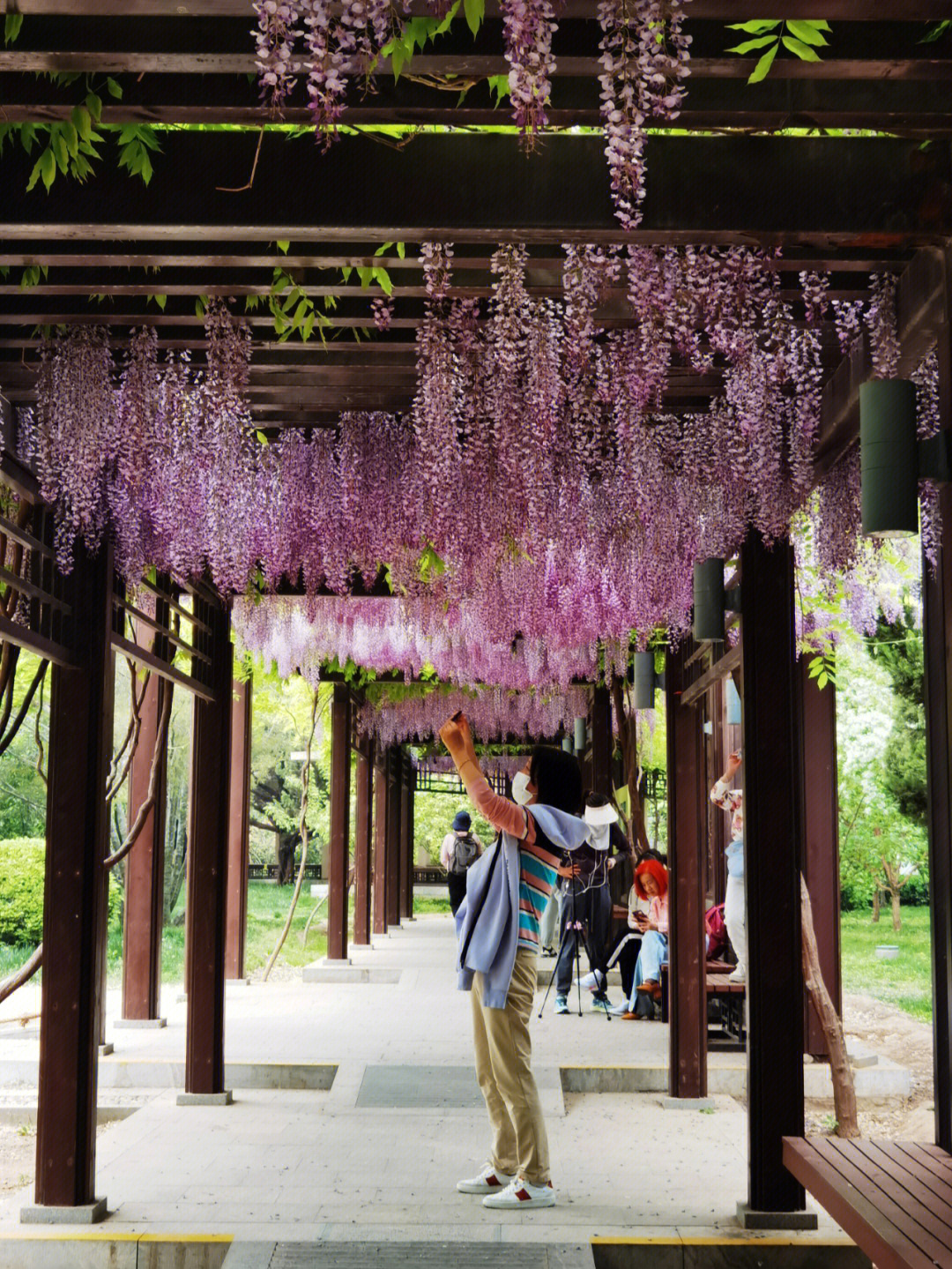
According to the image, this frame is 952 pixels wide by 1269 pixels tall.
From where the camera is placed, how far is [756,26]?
2.14m

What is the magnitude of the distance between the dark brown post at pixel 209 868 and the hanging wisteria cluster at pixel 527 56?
3.75 meters

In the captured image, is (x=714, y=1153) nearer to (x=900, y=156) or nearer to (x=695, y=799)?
(x=695, y=799)

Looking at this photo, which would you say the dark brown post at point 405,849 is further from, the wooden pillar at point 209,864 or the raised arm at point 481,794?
the raised arm at point 481,794

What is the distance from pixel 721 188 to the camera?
104 inches

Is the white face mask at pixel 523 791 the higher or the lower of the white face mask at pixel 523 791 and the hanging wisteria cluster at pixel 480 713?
the lower

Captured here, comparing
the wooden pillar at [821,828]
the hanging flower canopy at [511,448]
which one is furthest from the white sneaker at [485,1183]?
the wooden pillar at [821,828]

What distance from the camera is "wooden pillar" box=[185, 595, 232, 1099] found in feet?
18.8

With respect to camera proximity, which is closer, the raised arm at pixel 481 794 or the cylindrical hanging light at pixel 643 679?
the raised arm at pixel 481 794

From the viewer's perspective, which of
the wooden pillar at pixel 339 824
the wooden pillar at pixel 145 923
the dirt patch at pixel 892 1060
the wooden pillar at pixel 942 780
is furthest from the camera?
the wooden pillar at pixel 339 824

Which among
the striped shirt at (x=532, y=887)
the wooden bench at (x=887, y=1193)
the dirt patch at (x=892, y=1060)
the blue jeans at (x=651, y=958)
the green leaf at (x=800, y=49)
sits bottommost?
the dirt patch at (x=892, y=1060)

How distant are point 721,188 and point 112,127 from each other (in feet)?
3.99

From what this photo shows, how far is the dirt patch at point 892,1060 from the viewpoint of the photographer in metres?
5.96

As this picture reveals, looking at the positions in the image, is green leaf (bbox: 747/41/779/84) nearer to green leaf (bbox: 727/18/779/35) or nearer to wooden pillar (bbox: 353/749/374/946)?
green leaf (bbox: 727/18/779/35)

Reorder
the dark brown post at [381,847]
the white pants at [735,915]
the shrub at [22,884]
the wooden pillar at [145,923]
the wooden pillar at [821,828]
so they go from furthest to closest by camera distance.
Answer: the dark brown post at [381,847] < the shrub at [22,884] < the wooden pillar at [145,923] < the white pants at [735,915] < the wooden pillar at [821,828]
